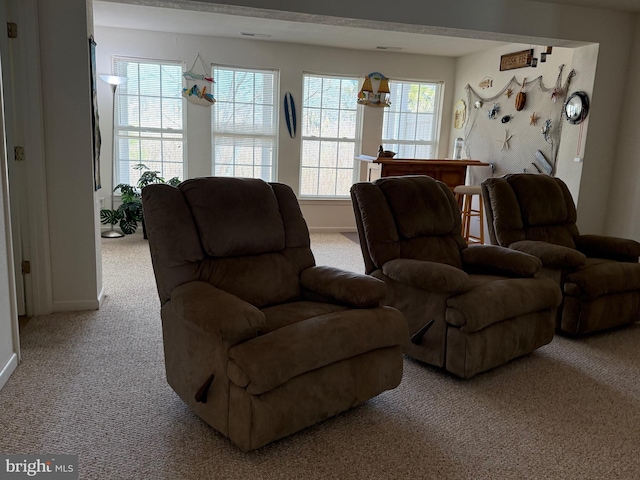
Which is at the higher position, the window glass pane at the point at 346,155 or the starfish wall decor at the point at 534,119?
the starfish wall decor at the point at 534,119

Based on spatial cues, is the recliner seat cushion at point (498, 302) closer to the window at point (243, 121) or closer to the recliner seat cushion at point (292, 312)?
the recliner seat cushion at point (292, 312)

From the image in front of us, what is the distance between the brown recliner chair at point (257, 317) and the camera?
5.99ft

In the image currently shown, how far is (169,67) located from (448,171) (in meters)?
3.60

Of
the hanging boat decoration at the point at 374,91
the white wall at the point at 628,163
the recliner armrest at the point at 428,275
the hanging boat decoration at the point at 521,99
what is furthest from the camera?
the hanging boat decoration at the point at 521,99

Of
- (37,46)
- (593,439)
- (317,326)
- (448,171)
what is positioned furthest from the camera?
(448,171)

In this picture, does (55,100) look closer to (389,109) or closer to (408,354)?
(408,354)

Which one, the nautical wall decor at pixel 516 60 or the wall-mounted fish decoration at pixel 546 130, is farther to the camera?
the nautical wall decor at pixel 516 60

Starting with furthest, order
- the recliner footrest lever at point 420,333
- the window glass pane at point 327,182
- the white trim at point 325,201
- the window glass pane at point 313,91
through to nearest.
A: 1. the window glass pane at point 327,182
2. the white trim at point 325,201
3. the window glass pane at point 313,91
4. the recliner footrest lever at point 420,333

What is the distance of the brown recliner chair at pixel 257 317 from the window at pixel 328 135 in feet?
14.1

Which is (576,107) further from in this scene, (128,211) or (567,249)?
(128,211)

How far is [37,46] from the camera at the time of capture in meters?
3.08

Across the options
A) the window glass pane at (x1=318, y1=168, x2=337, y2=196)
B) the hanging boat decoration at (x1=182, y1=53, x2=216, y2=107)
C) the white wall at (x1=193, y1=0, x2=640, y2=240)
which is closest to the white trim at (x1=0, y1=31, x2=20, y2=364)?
the white wall at (x1=193, y1=0, x2=640, y2=240)

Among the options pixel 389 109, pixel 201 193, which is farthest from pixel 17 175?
pixel 389 109

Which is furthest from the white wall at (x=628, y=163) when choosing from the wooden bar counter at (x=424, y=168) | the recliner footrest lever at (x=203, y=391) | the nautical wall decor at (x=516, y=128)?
the recliner footrest lever at (x=203, y=391)
